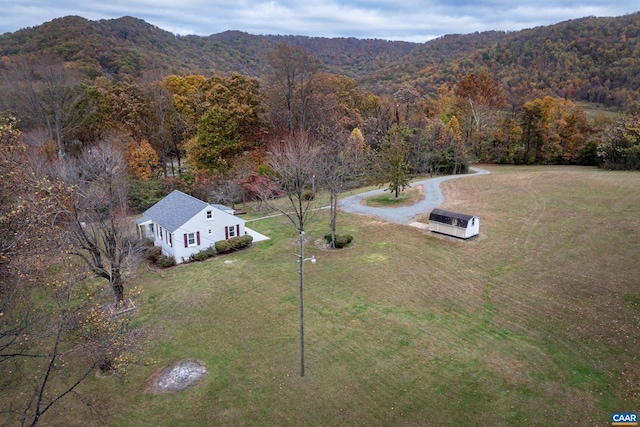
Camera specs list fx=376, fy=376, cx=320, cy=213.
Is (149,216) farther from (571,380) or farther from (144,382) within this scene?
(571,380)

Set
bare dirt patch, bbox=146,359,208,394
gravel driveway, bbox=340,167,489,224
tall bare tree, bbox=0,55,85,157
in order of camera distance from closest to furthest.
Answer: bare dirt patch, bbox=146,359,208,394
gravel driveway, bbox=340,167,489,224
tall bare tree, bbox=0,55,85,157

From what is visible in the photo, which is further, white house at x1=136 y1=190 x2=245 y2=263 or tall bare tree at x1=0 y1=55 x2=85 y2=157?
tall bare tree at x1=0 y1=55 x2=85 y2=157

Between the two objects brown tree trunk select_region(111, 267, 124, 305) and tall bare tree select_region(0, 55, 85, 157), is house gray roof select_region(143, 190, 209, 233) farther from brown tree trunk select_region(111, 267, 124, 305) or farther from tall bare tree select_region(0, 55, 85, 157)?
tall bare tree select_region(0, 55, 85, 157)

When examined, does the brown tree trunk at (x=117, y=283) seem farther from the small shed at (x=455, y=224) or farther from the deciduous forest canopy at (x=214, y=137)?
the small shed at (x=455, y=224)

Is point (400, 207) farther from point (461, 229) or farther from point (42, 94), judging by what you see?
point (42, 94)

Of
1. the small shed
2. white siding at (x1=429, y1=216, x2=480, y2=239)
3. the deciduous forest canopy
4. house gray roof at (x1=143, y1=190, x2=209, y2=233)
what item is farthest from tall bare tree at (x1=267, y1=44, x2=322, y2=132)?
white siding at (x1=429, y1=216, x2=480, y2=239)

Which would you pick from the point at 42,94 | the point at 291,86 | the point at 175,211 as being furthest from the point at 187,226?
the point at 42,94
